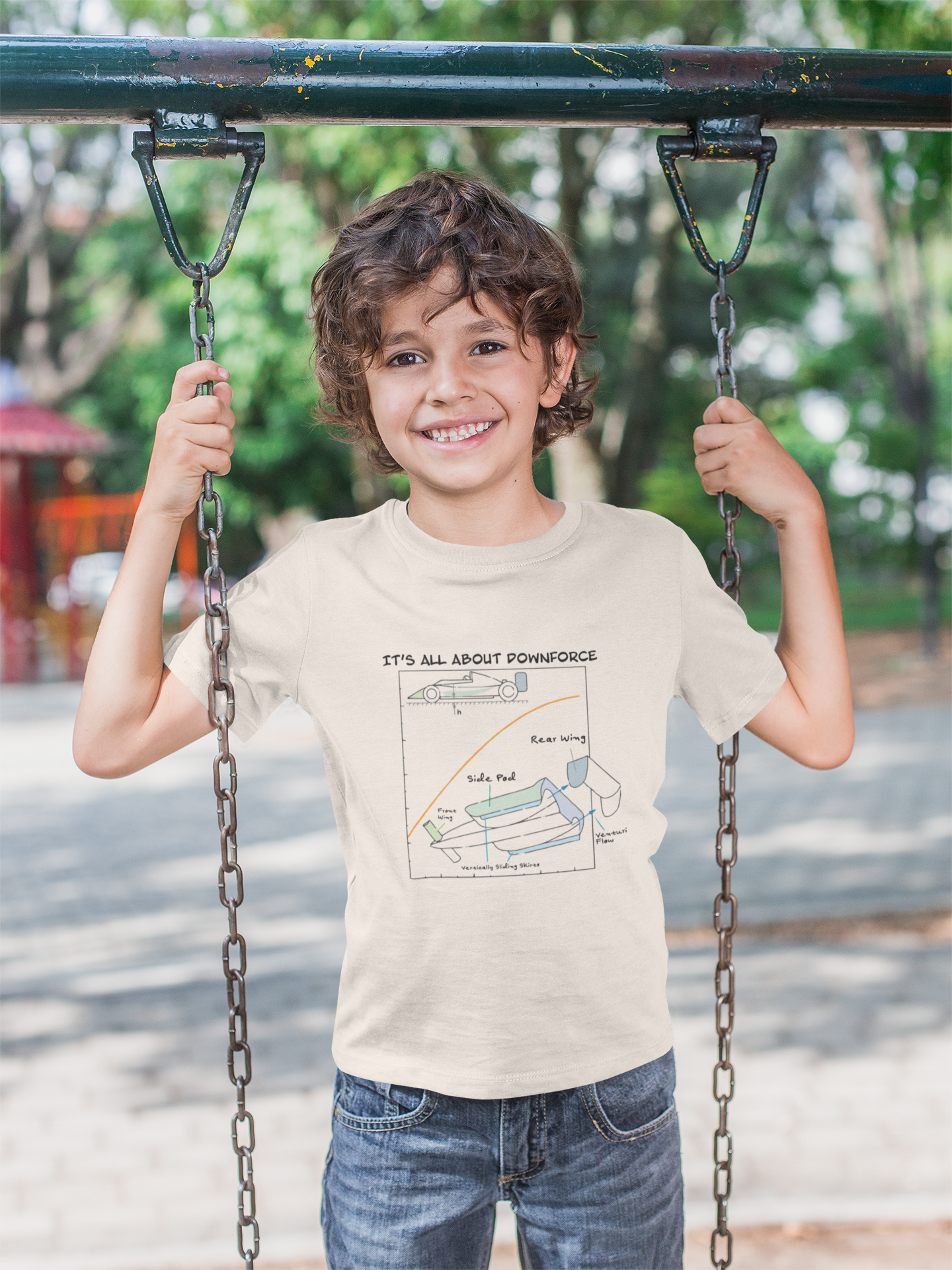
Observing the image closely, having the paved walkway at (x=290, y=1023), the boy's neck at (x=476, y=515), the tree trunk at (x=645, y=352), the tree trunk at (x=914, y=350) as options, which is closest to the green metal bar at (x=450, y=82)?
the boy's neck at (x=476, y=515)

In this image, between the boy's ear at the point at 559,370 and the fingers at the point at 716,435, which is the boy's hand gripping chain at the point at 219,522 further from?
the fingers at the point at 716,435

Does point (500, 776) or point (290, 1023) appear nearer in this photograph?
point (500, 776)

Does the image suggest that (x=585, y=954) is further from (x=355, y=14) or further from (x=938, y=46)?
(x=355, y=14)

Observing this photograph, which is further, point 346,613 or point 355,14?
point 355,14

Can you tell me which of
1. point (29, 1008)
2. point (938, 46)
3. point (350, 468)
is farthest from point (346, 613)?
point (350, 468)

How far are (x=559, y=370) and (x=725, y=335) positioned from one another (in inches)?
9.0

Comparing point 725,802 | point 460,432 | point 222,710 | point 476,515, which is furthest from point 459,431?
point 725,802

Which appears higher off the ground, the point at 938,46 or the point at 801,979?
the point at 938,46

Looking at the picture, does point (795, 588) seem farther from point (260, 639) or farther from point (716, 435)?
point (260, 639)

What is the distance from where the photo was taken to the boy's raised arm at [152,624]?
1.57m

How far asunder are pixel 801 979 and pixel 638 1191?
324cm

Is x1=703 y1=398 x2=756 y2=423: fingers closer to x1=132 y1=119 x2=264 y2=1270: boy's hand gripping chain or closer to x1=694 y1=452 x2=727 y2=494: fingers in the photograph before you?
x1=694 y1=452 x2=727 y2=494: fingers

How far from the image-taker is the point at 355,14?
9.54 m

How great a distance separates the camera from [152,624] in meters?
1.59
